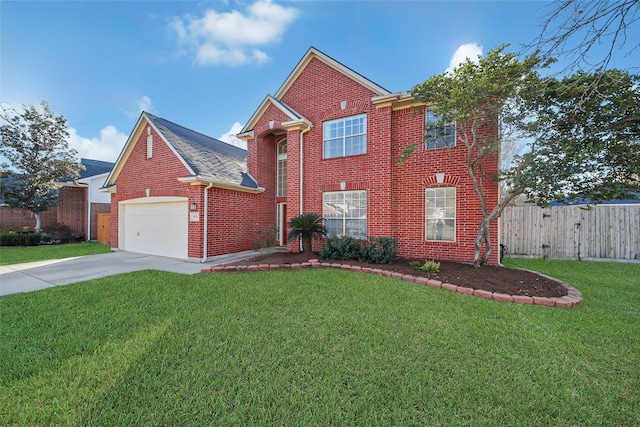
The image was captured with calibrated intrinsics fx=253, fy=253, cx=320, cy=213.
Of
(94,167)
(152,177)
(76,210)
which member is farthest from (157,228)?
(94,167)

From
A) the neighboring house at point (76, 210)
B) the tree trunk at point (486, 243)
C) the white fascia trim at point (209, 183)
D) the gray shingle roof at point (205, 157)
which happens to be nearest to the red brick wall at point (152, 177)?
the white fascia trim at point (209, 183)

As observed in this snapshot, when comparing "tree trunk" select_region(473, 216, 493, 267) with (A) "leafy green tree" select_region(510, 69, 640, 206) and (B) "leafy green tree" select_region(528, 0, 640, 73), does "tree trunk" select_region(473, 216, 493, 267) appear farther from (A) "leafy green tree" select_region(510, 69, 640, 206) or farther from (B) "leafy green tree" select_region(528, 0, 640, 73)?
(B) "leafy green tree" select_region(528, 0, 640, 73)

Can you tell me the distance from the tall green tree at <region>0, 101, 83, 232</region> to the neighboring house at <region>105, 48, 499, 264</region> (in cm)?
667

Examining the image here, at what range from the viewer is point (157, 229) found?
10.6 meters

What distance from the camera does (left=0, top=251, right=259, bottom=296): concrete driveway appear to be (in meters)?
6.24

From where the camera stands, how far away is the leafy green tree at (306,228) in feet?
29.3

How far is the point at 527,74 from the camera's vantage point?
5.80 m

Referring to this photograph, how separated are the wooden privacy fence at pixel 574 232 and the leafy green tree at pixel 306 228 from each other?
787cm

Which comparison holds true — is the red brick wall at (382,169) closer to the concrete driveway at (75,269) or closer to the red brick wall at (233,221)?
the red brick wall at (233,221)

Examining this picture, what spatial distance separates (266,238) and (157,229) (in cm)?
450

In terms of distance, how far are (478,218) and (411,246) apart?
7.21 feet

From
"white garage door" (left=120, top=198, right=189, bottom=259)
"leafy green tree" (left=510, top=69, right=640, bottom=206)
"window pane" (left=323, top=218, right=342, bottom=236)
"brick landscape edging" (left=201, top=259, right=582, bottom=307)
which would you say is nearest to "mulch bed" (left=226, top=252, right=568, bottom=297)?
"brick landscape edging" (left=201, top=259, right=582, bottom=307)

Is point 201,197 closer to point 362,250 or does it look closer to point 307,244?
point 307,244

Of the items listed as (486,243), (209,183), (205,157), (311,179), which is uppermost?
(205,157)
